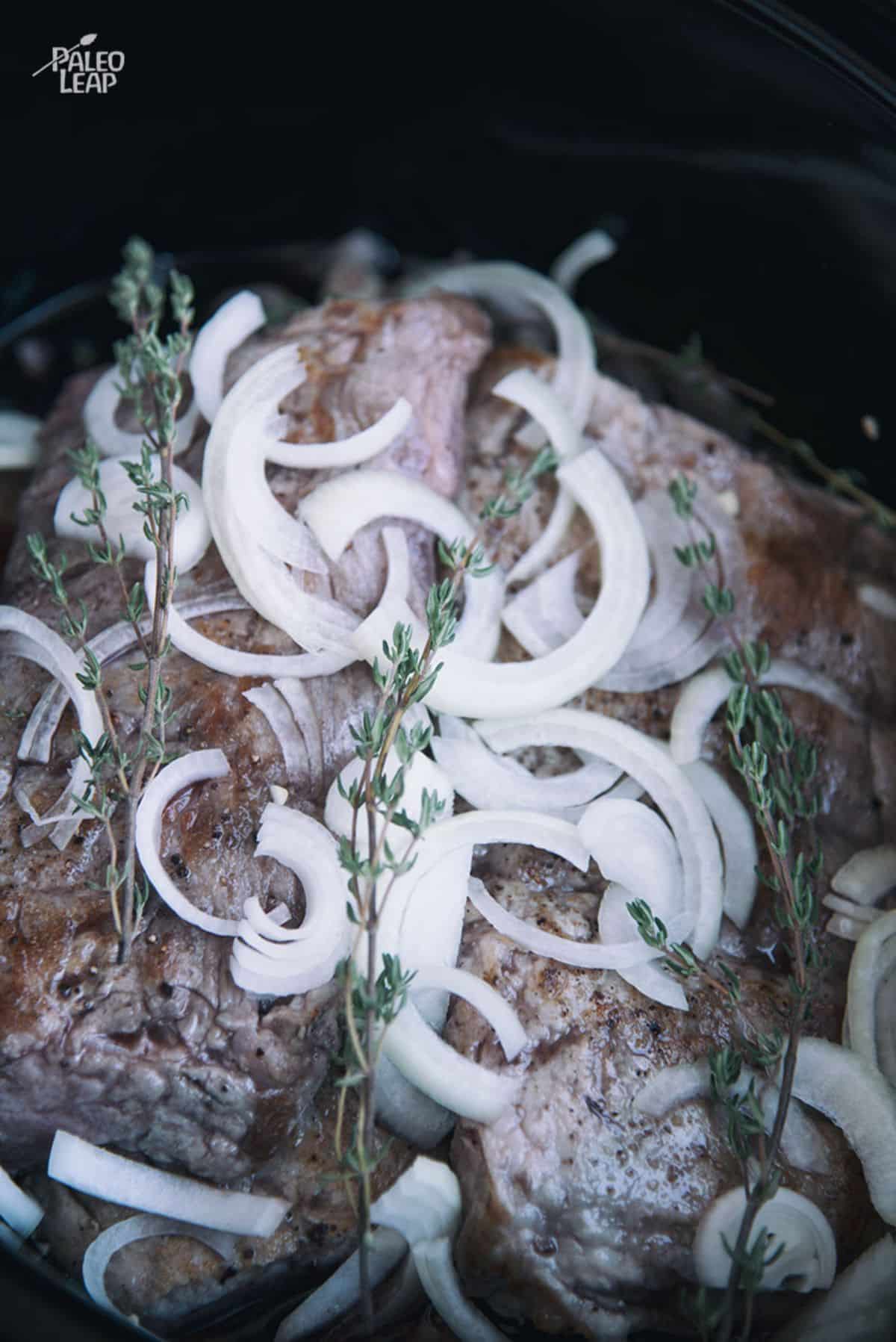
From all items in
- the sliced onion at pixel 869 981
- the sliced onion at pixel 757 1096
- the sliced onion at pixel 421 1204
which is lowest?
the sliced onion at pixel 421 1204

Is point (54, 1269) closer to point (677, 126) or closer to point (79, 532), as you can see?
point (79, 532)

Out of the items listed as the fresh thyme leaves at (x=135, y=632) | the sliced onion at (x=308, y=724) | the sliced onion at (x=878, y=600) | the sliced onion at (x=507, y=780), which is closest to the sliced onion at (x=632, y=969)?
the sliced onion at (x=507, y=780)

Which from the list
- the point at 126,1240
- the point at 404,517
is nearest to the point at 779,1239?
the point at 126,1240

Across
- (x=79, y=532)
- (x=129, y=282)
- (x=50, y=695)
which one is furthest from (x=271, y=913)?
(x=129, y=282)

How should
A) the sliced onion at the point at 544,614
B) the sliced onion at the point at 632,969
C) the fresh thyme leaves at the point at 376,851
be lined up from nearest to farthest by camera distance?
the fresh thyme leaves at the point at 376,851, the sliced onion at the point at 632,969, the sliced onion at the point at 544,614

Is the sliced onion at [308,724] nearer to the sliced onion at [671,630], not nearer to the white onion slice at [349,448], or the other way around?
the white onion slice at [349,448]

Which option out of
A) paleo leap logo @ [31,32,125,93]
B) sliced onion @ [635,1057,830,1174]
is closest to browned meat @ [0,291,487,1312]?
sliced onion @ [635,1057,830,1174]
